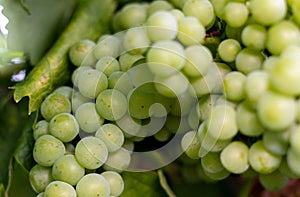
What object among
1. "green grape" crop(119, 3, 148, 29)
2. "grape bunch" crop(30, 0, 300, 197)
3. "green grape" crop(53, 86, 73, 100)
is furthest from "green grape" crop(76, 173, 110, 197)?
"green grape" crop(119, 3, 148, 29)

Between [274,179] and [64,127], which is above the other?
[64,127]

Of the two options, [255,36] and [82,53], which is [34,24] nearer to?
[82,53]

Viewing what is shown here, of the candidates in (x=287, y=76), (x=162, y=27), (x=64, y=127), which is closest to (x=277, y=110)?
(x=287, y=76)

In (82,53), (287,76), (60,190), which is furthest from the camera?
(82,53)

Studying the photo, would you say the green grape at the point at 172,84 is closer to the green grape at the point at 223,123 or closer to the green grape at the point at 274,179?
the green grape at the point at 223,123

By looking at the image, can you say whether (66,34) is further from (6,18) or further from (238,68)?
(238,68)

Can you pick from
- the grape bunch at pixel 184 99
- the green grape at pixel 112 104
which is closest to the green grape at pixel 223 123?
the grape bunch at pixel 184 99

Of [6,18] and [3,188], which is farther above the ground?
[6,18]

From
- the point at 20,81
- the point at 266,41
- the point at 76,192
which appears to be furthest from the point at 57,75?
the point at 266,41
